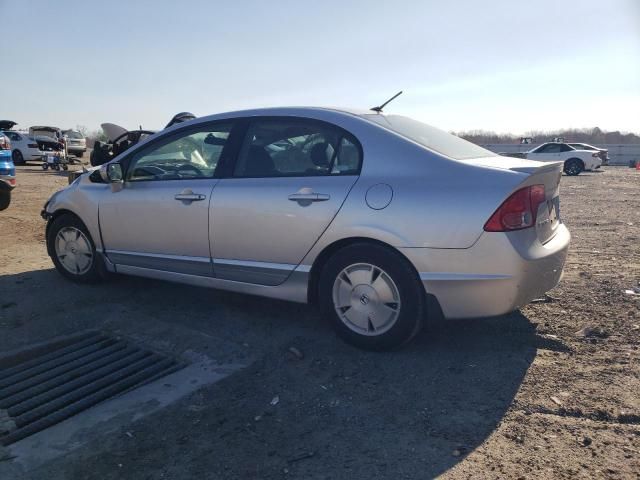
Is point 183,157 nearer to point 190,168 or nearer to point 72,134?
point 190,168

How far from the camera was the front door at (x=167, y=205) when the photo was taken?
13.8 ft

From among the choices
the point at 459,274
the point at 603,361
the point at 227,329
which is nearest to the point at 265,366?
the point at 227,329

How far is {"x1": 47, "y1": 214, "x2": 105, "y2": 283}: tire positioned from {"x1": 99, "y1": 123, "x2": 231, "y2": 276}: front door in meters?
0.28

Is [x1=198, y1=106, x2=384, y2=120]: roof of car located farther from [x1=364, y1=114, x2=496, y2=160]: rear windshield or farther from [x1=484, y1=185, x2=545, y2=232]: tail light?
[x1=484, y1=185, x2=545, y2=232]: tail light

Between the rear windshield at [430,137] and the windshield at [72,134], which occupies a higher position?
the windshield at [72,134]

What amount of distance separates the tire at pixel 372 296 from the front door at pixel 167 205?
3.75 feet

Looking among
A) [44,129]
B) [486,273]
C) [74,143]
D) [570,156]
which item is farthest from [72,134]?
[486,273]

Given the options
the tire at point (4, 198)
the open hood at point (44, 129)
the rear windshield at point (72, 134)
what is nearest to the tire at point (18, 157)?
the open hood at point (44, 129)

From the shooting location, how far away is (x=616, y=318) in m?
4.05

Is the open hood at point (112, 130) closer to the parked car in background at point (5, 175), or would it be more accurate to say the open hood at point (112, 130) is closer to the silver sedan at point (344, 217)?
the parked car in background at point (5, 175)

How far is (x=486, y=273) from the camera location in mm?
3182

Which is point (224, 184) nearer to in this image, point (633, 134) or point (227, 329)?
point (227, 329)

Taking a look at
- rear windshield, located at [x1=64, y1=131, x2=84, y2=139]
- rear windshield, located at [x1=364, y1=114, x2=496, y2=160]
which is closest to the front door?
rear windshield, located at [x1=364, y1=114, x2=496, y2=160]

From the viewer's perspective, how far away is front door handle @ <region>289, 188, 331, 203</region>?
3.60 m
